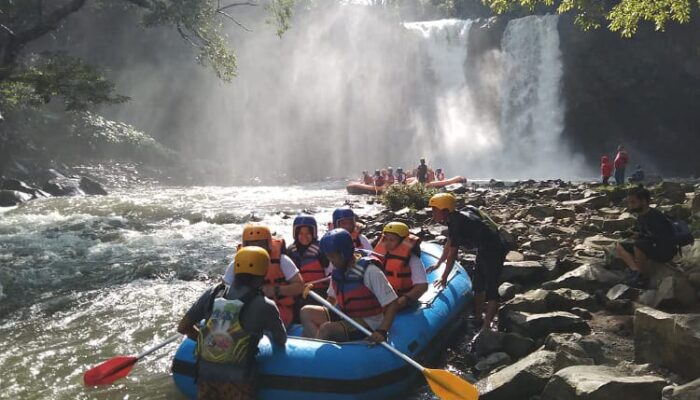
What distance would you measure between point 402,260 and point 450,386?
5.06 ft

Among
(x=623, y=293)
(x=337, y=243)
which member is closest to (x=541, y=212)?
(x=623, y=293)

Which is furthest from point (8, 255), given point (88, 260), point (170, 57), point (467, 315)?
point (170, 57)

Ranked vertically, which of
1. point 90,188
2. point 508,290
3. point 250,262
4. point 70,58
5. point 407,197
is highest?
point 70,58

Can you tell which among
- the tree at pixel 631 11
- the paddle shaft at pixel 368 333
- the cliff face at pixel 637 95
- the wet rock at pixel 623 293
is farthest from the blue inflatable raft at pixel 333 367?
the cliff face at pixel 637 95

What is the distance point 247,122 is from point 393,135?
1326 cm

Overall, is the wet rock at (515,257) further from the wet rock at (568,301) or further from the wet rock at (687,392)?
the wet rock at (687,392)

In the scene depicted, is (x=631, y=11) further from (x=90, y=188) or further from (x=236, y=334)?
(x=90, y=188)

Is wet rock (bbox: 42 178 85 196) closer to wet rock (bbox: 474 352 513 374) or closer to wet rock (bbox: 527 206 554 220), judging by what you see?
wet rock (bbox: 527 206 554 220)

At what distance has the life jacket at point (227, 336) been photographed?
3.44m

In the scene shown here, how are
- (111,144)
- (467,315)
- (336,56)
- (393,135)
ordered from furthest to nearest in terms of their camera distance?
1. (336,56)
2. (393,135)
3. (111,144)
4. (467,315)

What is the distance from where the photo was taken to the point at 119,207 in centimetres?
1859

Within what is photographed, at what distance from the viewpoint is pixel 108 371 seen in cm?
425

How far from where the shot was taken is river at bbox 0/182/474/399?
5.18 metres

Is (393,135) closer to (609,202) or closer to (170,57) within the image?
(170,57)
